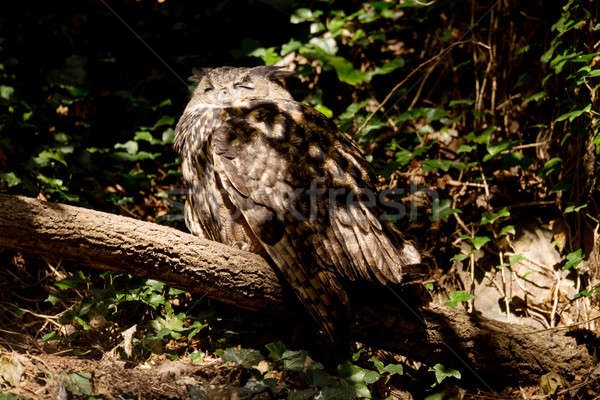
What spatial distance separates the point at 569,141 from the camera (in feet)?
11.5

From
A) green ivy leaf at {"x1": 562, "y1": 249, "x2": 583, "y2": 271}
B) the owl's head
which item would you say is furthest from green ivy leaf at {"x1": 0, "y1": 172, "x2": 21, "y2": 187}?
green ivy leaf at {"x1": 562, "y1": 249, "x2": 583, "y2": 271}

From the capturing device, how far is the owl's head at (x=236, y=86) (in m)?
3.36

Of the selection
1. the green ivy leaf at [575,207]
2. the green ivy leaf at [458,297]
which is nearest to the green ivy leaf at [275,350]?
the green ivy leaf at [458,297]

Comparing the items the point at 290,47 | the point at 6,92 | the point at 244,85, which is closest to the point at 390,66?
the point at 290,47

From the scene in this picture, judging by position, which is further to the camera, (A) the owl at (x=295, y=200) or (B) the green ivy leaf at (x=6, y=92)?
(B) the green ivy leaf at (x=6, y=92)

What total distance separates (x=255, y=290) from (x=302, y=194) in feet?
1.79

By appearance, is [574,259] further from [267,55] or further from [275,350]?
[267,55]

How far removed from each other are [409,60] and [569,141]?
1.48 meters

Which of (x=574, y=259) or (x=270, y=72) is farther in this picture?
(x=270, y=72)

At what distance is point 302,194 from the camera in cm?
272

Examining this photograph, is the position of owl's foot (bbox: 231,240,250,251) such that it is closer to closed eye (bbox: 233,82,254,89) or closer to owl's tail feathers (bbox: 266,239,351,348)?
owl's tail feathers (bbox: 266,239,351,348)

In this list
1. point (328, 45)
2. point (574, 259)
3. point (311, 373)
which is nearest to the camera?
point (311, 373)

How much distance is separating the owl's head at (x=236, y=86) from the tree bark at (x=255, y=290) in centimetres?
123

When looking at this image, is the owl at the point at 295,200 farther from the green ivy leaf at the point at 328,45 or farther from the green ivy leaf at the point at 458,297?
the green ivy leaf at the point at 328,45
